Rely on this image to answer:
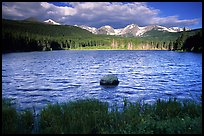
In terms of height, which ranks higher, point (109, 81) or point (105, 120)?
point (109, 81)

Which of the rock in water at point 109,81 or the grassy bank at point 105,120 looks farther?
the rock in water at point 109,81

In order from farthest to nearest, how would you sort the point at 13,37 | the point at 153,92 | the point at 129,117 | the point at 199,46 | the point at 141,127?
the point at 13,37 < the point at 199,46 < the point at 153,92 < the point at 129,117 < the point at 141,127

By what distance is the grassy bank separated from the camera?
1053cm

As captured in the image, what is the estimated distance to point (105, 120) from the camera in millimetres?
12258

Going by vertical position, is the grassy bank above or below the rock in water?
below

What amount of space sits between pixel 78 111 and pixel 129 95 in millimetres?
11852

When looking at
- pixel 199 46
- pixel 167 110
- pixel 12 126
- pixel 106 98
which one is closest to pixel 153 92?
pixel 106 98

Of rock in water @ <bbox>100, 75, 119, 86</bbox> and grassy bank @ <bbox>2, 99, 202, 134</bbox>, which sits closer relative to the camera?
grassy bank @ <bbox>2, 99, 202, 134</bbox>

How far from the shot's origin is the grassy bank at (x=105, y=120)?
10531 mm

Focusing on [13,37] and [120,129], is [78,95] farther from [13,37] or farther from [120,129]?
[13,37]

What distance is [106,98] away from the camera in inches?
889

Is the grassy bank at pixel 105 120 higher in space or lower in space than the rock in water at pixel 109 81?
lower

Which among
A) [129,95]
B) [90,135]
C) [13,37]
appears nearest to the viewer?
[90,135]

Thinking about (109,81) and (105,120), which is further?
(109,81)
